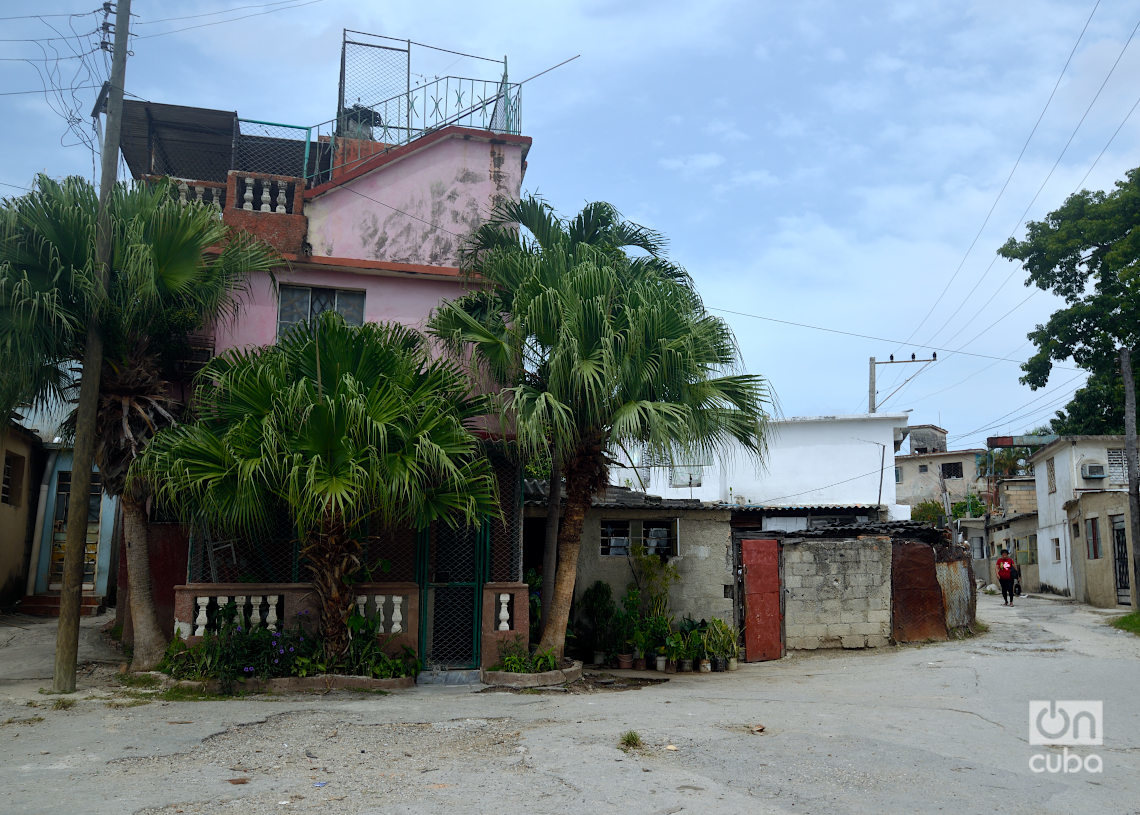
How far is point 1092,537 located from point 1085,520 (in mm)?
544

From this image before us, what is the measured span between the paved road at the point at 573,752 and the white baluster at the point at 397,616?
995 millimetres

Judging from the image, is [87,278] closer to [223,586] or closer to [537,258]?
[223,586]

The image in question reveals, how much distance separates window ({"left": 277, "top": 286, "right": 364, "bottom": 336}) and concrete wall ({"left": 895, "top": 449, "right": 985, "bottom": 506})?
49085mm

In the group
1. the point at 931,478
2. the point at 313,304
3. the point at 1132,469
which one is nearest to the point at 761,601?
the point at 313,304

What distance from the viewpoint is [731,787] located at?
6547 mm

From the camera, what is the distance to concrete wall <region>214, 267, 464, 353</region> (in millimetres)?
13453

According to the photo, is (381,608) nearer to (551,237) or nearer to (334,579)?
(334,579)

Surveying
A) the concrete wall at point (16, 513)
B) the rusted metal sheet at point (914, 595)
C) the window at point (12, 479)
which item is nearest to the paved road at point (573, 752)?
the rusted metal sheet at point (914, 595)

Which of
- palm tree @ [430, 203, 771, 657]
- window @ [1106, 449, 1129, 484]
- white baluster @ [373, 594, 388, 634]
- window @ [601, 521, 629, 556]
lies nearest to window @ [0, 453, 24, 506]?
white baluster @ [373, 594, 388, 634]

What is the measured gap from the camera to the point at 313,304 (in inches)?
545

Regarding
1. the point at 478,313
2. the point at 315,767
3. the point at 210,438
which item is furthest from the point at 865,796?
the point at 478,313

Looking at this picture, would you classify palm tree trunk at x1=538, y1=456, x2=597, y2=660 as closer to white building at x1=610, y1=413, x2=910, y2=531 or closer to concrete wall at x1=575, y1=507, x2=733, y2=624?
concrete wall at x1=575, y1=507, x2=733, y2=624

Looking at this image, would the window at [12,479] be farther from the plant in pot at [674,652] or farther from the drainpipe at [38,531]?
the plant in pot at [674,652]

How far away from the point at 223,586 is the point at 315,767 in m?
4.85
